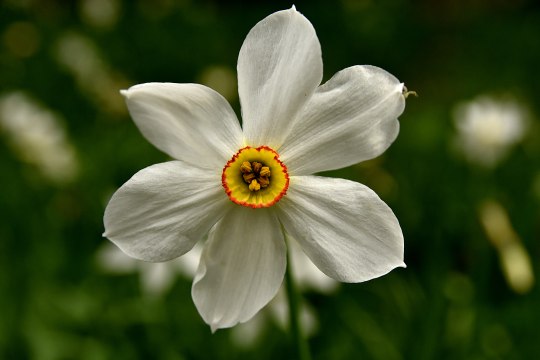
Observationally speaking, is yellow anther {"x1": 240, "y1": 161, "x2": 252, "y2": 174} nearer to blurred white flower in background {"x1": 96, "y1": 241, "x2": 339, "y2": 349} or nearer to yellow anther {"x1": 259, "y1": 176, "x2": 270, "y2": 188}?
yellow anther {"x1": 259, "y1": 176, "x2": 270, "y2": 188}

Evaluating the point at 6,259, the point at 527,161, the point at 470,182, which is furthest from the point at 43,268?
the point at 527,161

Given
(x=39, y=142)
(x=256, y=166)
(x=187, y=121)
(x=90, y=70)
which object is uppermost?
(x=187, y=121)

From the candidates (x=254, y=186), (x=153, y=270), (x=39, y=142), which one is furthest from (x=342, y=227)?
(x=39, y=142)

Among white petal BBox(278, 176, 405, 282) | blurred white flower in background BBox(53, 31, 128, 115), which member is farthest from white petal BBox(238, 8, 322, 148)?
blurred white flower in background BBox(53, 31, 128, 115)

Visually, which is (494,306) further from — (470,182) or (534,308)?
(470,182)

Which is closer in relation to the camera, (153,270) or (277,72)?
(277,72)

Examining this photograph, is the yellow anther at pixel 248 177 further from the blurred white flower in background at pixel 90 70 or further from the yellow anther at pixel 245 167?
the blurred white flower in background at pixel 90 70

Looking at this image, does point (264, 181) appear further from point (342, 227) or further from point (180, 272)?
point (180, 272)
